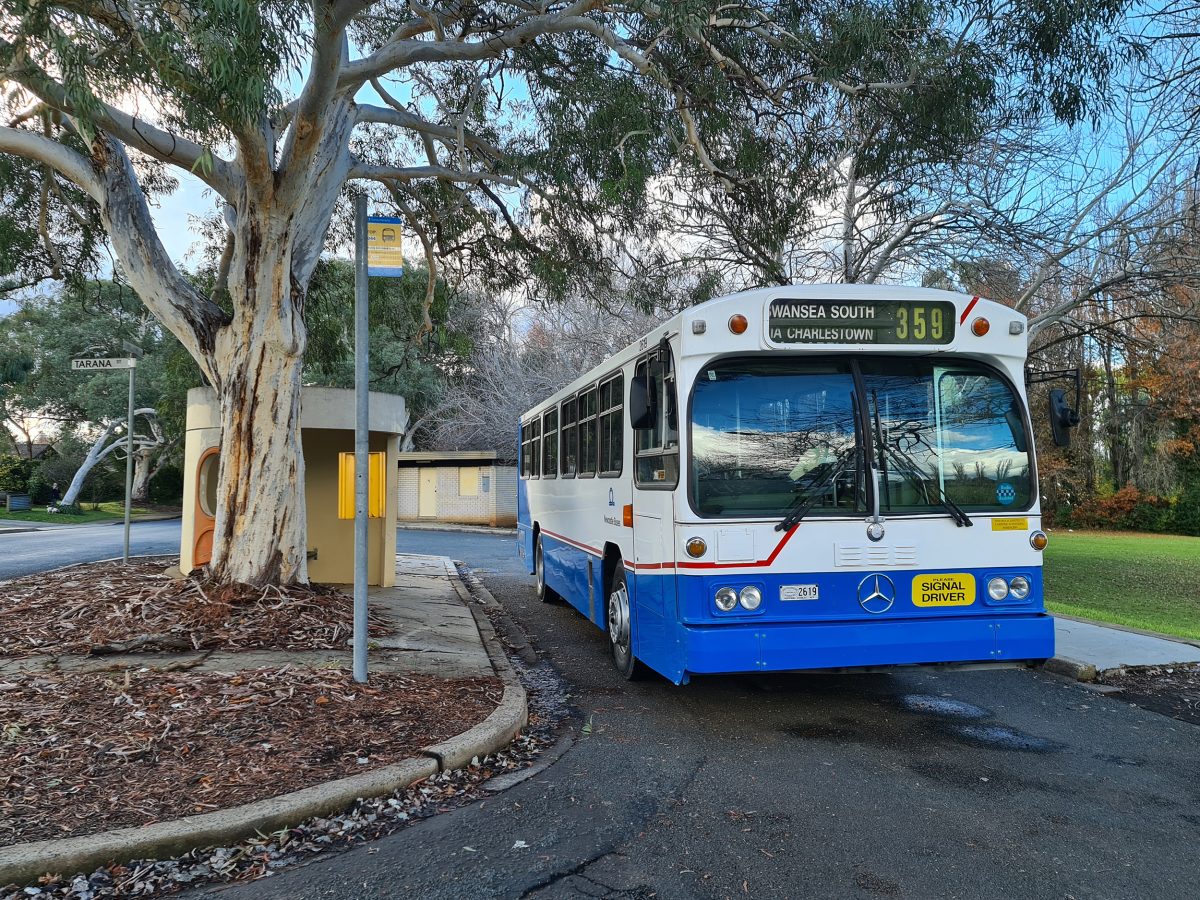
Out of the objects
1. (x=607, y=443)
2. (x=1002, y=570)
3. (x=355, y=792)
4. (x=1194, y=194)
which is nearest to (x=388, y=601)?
(x=607, y=443)

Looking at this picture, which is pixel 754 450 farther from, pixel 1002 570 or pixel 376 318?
pixel 376 318

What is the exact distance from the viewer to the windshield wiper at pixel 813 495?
5.75 meters

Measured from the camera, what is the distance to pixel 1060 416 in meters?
6.36

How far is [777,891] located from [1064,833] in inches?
65.7

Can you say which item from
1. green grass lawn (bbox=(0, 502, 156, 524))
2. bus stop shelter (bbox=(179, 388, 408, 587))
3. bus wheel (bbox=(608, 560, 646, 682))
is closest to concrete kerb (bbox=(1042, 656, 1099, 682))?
bus wheel (bbox=(608, 560, 646, 682))

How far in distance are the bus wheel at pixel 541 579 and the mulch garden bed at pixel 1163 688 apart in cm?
721

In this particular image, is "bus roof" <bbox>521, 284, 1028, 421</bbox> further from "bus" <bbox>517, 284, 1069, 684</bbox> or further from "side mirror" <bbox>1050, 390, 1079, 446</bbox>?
"side mirror" <bbox>1050, 390, 1079, 446</bbox>

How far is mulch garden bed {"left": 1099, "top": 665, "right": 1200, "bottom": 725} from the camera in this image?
6762 mm

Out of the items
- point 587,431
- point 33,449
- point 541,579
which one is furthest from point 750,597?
point 33,449

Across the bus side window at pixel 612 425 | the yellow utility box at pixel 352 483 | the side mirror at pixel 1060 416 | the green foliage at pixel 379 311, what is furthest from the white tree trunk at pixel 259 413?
the side mirror at pixel 1060 416

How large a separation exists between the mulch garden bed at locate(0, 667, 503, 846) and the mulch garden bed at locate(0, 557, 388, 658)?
1.11m

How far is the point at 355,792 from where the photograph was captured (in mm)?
4590

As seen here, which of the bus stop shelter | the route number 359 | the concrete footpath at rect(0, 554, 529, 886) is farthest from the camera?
the bus stop shelter

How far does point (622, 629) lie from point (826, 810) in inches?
126
